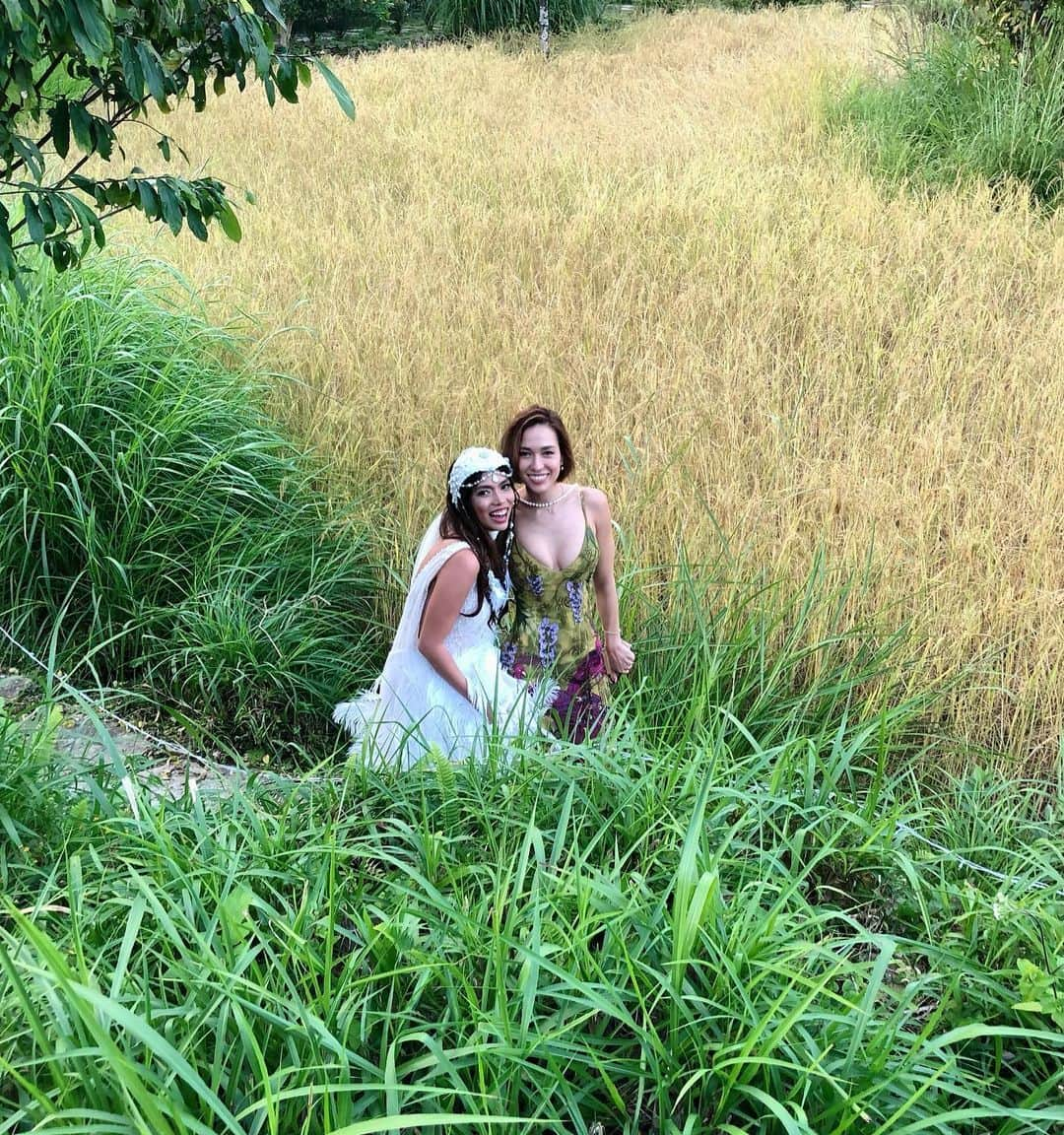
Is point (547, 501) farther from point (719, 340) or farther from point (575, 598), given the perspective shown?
point (719, 340)

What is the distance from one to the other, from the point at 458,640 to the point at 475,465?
46 cm

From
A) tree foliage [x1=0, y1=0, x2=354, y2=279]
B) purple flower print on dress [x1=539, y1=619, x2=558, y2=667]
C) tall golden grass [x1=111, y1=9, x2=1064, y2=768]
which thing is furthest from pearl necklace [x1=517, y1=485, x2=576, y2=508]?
tree foliage [x1=0, y1=0, x2=354, y2=279]

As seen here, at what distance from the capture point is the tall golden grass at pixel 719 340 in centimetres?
324

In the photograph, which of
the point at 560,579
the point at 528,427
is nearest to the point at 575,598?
the point at 560,579

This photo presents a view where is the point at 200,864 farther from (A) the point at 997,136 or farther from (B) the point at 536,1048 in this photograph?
(A) the point at 997,136

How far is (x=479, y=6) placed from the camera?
14039 mm

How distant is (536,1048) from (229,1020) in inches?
17.6

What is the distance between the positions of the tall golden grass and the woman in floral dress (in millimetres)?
684

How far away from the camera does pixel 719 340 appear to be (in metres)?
4.80

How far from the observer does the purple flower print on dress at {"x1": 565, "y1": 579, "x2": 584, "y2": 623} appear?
265 centimetres

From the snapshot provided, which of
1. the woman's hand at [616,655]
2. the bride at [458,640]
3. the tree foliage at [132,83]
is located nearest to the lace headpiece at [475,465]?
the bride at [458,640]

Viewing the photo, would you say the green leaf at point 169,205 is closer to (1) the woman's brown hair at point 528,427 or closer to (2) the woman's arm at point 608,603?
(1) the woman's brown hair at point 528,427

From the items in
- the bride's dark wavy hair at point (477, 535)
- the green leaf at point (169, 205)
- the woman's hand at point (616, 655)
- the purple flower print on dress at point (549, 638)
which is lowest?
the woman's hand at point (616, 655)

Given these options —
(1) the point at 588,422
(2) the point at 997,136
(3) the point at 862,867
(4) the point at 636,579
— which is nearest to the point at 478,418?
(1) the point at 588,422
